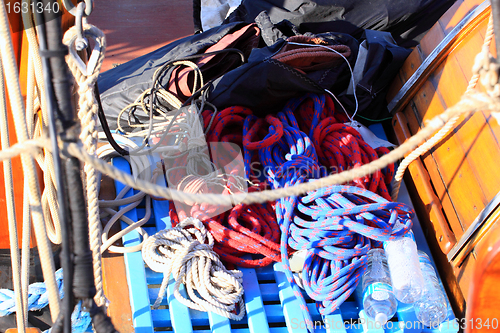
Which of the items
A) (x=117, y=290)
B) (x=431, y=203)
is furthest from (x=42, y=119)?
(x=431, y=203)

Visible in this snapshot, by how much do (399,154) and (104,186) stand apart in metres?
1.41

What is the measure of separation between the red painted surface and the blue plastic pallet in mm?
2397

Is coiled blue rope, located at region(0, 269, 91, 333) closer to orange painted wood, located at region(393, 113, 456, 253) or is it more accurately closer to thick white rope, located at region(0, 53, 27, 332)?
thick white rope, located at region(0, 53, 27, 332)

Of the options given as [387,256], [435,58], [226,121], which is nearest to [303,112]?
[226,121]

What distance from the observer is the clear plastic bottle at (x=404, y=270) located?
4.99 feet

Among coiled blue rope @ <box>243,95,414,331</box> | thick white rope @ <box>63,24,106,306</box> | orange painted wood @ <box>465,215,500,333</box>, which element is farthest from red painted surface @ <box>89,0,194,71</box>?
orange painted wood @ <box>465,215,500,333</box>

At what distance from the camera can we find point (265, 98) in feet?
6.82

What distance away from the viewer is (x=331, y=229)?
62.9 inches

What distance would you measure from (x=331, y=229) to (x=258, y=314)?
43cm

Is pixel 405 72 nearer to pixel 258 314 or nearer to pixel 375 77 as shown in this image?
pixel 375 77

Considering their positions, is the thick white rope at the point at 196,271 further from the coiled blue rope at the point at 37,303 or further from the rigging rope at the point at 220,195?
the rigging rope at the point at 220,195

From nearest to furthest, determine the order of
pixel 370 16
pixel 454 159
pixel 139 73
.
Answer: pixel 454 159, pixel 139 73, pixel 370 16

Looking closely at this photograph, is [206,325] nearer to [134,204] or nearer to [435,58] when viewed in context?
[134,204]

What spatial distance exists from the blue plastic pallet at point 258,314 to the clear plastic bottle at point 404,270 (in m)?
0.07
